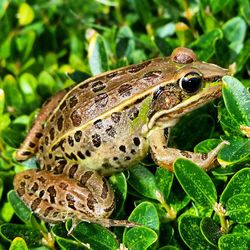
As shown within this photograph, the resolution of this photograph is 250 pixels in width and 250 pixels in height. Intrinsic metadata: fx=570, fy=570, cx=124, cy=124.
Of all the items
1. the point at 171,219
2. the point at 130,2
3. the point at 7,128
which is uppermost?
the point at 130,2

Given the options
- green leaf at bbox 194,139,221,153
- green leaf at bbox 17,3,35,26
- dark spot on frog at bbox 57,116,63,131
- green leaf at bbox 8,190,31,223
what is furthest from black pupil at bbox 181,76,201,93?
green leaf at bbox 17,3,35,26

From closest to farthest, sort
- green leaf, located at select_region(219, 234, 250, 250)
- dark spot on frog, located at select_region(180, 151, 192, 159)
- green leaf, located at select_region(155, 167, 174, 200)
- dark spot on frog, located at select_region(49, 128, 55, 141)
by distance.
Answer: green leaf, located at select_region(219, 234, 250, 250), green leaf, located at select_region(155, 167, 174, 200), dark spot on frog, located at select_region(180, 151, 192, 159), dark spot on frog, located at select_region(49, 128, 55, 141)

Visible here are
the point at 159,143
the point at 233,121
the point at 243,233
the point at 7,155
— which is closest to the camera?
the point at 243,233

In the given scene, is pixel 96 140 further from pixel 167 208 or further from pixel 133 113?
pixel 167 208

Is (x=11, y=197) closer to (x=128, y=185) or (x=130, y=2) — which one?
(x=128, y=185)

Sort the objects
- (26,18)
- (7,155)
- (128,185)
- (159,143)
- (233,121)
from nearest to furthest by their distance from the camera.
Answer: (233,121), (128,185), (159,143), (7,155), (26,18)

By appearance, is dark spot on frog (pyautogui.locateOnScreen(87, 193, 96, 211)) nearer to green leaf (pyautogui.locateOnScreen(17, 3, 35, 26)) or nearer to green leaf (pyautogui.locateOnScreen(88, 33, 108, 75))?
green leaf (pyautogui.locateOnScreen(88, 33, 108, 75))

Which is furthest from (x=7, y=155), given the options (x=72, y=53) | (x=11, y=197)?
(x=72, y=53)
